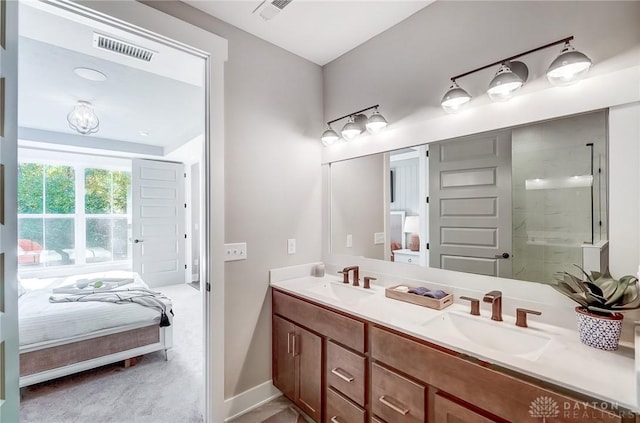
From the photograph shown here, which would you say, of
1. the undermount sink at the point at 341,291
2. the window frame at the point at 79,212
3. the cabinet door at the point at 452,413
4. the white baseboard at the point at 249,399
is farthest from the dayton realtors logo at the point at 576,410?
the window frame at the point at 79,212

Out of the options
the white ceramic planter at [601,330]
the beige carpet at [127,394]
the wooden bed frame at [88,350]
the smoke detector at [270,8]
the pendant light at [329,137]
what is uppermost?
the smoke detector at [270,8]

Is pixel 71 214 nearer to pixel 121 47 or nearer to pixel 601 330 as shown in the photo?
pixel 121 47

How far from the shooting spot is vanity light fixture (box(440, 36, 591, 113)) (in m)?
1.18

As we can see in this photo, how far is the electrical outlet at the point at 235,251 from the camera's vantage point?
1.92 meters

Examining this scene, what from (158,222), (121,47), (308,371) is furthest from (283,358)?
(158,222)

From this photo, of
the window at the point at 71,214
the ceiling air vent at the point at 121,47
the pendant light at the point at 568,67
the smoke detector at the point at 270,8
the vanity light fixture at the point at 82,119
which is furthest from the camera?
the window at the point at 71,214

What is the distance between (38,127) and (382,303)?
17.5ft

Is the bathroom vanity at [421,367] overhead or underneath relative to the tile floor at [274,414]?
overhead

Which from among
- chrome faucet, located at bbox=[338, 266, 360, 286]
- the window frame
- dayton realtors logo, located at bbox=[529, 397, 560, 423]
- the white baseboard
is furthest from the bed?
dayton realtors logo, located at bbox=[529, 397, 560, 423]

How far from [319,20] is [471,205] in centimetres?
153

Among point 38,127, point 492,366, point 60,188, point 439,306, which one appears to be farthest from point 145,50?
point 60,188

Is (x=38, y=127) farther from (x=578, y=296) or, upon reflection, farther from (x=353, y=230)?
(x=578, y=296)

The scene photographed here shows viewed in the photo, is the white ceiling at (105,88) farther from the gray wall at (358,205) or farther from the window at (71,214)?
the gray wall at (358,205)

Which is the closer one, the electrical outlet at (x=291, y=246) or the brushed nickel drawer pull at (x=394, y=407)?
the brushed nickel drawer pull at (x=394, y=407)
